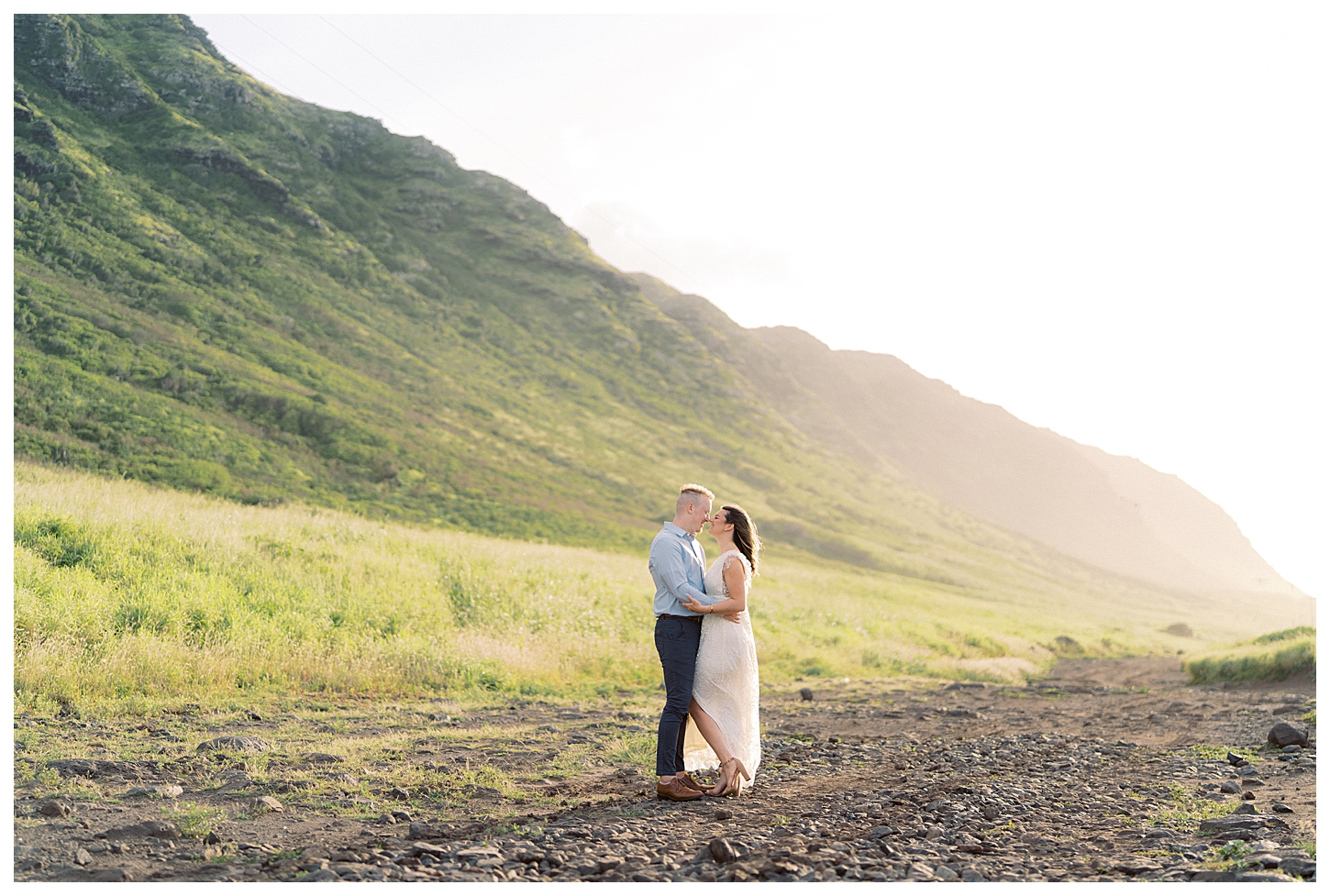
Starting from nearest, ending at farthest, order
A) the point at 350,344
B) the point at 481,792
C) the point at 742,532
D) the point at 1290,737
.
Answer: the point at 481,792, the point at 742,532, the point at 1290,737, the point at 350,344

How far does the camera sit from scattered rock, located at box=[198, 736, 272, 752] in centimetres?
800

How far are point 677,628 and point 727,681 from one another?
0.73 metres

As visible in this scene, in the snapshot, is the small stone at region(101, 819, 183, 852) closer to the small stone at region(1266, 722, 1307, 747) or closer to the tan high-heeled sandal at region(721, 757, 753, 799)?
the tan high-heeled sandal at region(721, 757, 753, 799)

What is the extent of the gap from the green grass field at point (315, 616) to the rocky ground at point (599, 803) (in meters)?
1.33

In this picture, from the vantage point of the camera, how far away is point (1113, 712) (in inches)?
591

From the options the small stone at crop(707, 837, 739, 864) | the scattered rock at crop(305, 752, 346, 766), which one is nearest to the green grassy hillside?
the scattered rock at crop(305, 752, 346, 766)

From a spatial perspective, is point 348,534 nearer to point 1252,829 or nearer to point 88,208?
point 1252,829

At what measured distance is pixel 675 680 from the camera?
724 cm

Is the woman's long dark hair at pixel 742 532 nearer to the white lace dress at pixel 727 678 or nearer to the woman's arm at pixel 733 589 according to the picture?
the white lace dress at pixel 727 678

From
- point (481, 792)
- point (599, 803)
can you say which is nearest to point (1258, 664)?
point (599, 803)

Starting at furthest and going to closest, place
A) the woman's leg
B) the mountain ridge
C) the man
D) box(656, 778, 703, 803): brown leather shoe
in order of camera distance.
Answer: the mountain ridge < the woman's leg < the man < box(656, 778, 703, 803): brown leather shoe

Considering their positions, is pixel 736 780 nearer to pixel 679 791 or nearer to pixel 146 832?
pixel 679 791

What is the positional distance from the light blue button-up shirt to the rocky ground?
6.06 feet

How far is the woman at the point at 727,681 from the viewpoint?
23.6 ft
